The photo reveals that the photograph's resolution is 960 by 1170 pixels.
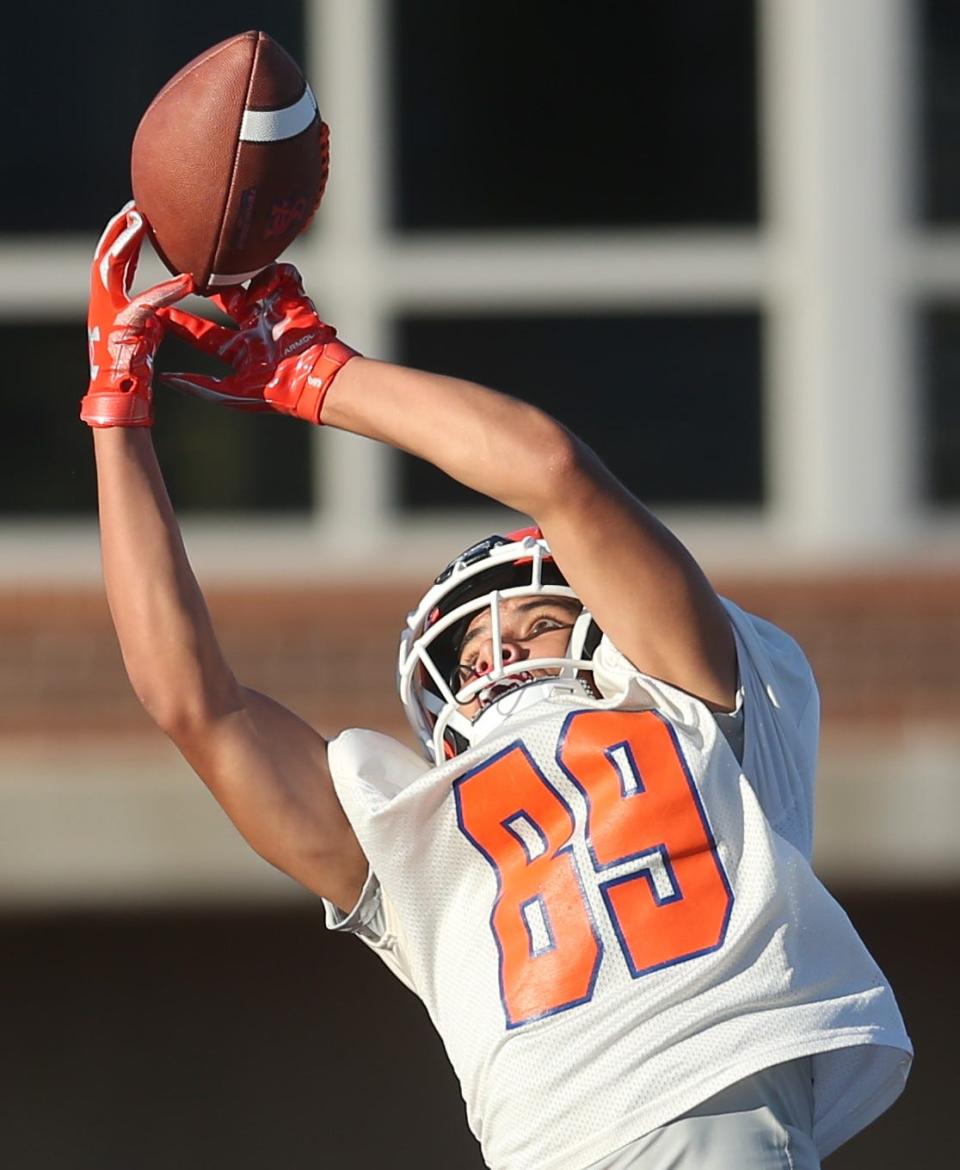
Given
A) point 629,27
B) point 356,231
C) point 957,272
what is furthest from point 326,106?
point 957,272

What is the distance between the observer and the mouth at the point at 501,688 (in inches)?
103

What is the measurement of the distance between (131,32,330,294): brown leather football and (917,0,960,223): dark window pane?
3.68m

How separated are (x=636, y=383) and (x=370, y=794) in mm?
3599

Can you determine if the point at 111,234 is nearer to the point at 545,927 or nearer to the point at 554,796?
the point at 554,796

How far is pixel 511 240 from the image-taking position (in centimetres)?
596

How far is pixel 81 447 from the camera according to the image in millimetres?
5918

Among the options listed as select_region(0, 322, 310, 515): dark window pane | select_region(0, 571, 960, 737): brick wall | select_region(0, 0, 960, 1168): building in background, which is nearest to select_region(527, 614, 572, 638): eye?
select_region(0, 571, 960, 737): brick wall

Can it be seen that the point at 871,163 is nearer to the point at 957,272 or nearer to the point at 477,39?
the point at 957,272

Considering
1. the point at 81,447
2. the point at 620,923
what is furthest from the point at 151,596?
the point at 81,447

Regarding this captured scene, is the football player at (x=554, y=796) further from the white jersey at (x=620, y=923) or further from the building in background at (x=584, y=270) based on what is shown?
the building in background at (x=584, y=270)

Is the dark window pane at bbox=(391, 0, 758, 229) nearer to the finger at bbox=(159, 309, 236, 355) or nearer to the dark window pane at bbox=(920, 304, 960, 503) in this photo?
the dark window pane at bbox=(920, 304, 960, 503)

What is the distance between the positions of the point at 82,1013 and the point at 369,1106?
0.94 meters

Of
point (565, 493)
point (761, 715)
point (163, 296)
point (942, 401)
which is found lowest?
point (942, 401)

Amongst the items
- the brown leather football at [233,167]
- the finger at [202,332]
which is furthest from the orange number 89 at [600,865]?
the brown leather football at [233,167]
